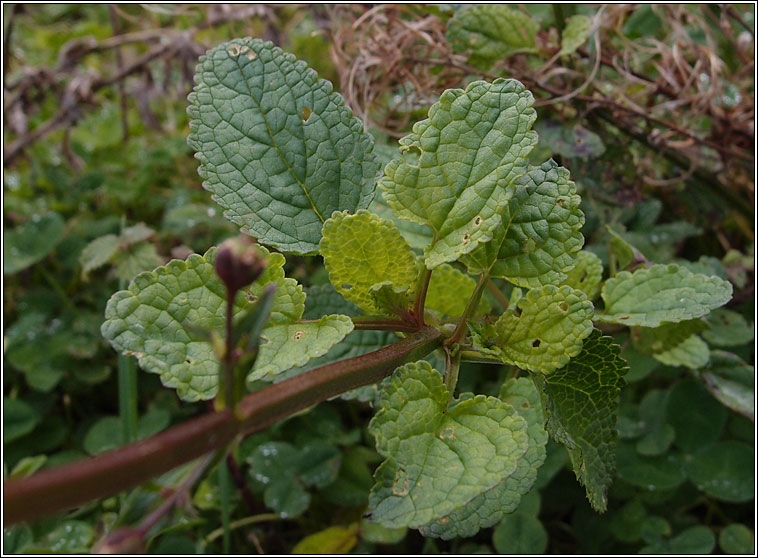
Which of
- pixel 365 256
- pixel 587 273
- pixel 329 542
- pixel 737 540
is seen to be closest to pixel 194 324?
pixel 365 256

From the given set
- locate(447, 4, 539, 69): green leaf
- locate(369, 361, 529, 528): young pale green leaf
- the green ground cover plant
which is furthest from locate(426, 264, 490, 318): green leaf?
locate(447, 4, 539, 69): green leaf

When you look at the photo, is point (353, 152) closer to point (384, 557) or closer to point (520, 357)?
point (520, 357)

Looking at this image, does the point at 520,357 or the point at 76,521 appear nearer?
the point at 520,357

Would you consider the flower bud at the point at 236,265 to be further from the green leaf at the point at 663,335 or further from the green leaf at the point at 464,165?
the green leaf at the point at 663,335

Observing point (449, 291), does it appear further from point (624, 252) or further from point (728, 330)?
point (728, 330)

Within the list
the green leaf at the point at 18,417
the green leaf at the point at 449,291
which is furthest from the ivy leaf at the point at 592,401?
the green leaf at the point at 18,417

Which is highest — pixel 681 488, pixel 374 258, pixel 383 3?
pixel 383 3

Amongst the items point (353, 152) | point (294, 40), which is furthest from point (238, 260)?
point (294, 40)
